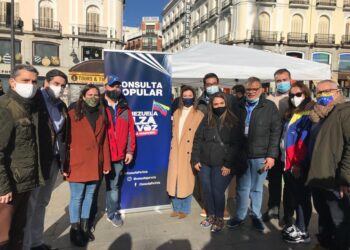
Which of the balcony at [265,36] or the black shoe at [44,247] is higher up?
the balcony at [265,36]

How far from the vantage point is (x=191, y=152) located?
170 inches

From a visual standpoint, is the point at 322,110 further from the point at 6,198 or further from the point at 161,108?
the point at 6,198

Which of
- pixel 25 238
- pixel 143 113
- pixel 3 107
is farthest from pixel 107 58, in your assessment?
pixel 25 238

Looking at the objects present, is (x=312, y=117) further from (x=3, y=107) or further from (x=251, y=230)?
(x=3, y=107)

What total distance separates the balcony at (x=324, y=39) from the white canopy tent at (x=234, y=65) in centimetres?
2924

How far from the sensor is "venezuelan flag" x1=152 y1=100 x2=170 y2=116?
454 centimetres

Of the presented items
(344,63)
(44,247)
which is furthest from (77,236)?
(344,63)

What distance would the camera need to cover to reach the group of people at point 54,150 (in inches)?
100

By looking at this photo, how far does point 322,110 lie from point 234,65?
3.05 m

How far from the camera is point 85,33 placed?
31.9 metres

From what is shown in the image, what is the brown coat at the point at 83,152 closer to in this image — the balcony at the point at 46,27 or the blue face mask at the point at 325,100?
the blue face mask at the point at 325,100

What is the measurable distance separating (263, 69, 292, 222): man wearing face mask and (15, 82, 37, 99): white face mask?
3.07 metres

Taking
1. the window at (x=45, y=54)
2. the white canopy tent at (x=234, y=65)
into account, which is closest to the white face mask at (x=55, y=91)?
the white canopy tent at (x=234, y=65)

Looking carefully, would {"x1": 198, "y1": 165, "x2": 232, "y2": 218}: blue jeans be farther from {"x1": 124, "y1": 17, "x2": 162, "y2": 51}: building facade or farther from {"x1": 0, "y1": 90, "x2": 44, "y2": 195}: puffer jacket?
{"x1": 124, "y1": 17, "x2": 162, "y2": 51}: building facade
